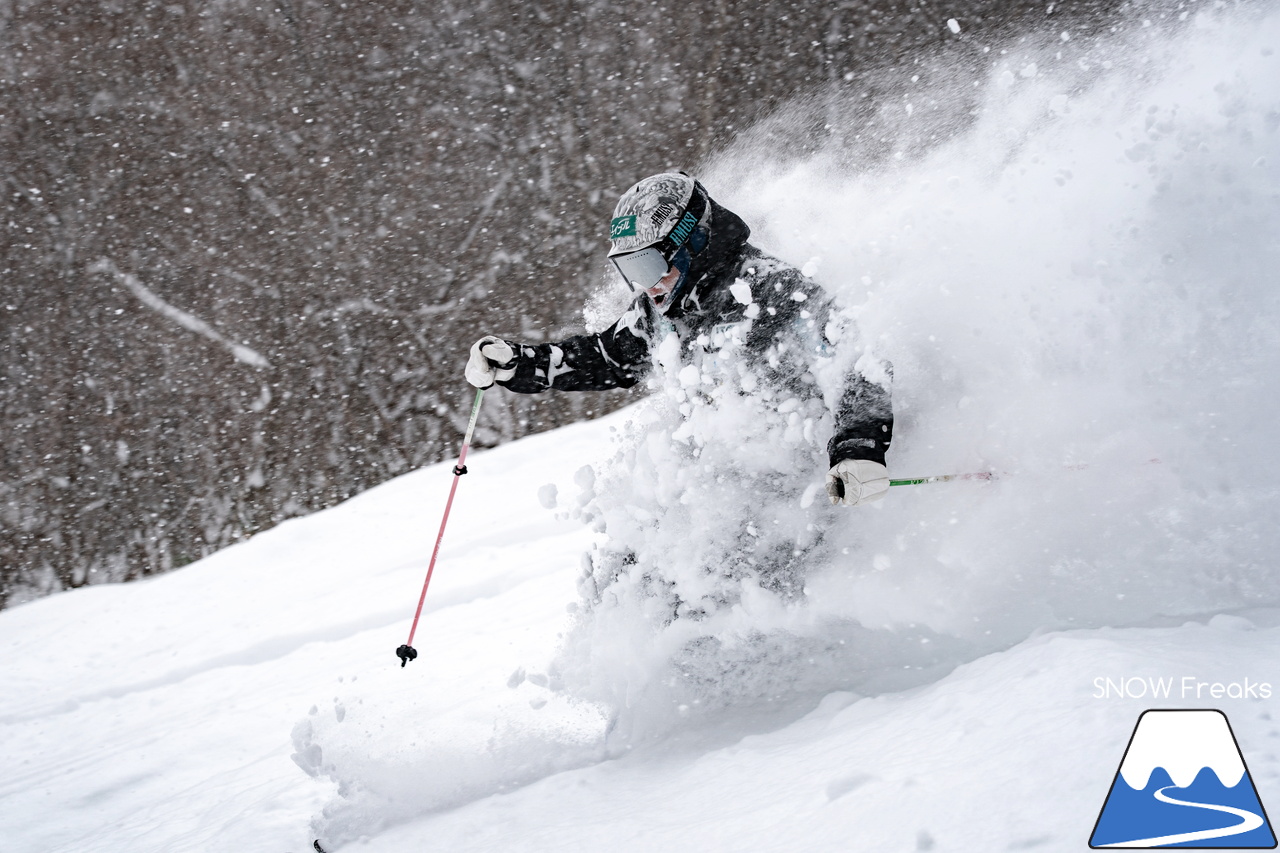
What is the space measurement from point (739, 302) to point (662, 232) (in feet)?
1.05

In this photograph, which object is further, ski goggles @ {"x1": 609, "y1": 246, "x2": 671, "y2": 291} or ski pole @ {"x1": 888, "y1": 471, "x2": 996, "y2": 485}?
ski goggles @ {"x1": 609, "y1": 246, "x2": 671, "y2": 291}

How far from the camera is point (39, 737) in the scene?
13.4ft

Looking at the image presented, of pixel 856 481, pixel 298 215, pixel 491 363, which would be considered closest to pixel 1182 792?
pixel 856 481

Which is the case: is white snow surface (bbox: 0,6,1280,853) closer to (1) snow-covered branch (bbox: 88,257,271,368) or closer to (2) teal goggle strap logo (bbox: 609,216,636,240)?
(2) teal goggle strap logo (bbox: 609,216,636,240)

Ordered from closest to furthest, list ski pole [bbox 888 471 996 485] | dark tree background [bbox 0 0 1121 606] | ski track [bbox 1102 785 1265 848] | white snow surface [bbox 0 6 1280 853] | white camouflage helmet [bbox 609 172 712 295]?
ski track [bbox 1102 785 1265 848] → white snow surface [bbox 0 6 1280 853] → ski pole [bbox 888 471 996 485] → white camouflage helmet [bbox 609 172 712 295] → dark tree background [bbox 0 0 1121 606]

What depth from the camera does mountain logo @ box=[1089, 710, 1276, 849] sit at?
135 cm

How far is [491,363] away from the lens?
3.00 meters

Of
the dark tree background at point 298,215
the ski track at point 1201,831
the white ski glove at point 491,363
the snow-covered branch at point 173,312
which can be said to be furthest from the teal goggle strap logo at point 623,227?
the snow-covered branch at point 173,312

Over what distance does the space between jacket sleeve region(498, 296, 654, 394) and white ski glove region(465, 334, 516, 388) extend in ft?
0.09

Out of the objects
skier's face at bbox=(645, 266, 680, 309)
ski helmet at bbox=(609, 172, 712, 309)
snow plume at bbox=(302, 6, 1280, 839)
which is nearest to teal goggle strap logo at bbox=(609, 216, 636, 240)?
ski helmet at bbox=(609, 172, 712, 309)

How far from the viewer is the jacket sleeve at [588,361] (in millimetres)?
2895

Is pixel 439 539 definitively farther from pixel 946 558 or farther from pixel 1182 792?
pixel 1182 792

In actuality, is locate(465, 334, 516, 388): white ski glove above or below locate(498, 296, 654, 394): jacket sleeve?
above

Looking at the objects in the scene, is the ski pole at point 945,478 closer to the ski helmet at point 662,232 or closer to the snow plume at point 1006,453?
the snow plume at point 1006,453
